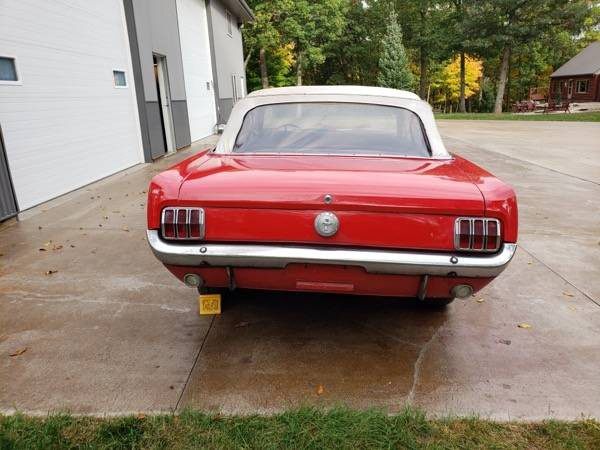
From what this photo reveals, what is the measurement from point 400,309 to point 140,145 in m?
8.68

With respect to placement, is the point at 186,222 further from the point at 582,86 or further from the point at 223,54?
the point at 582,86

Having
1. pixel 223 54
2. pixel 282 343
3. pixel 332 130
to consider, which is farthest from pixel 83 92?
pixel 223 54

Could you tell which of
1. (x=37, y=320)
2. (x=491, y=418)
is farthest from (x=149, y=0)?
(x=491, y=418)

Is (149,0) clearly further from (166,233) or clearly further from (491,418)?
(491,418)

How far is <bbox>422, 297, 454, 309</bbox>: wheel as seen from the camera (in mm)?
3412

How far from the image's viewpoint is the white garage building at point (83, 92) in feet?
20.3

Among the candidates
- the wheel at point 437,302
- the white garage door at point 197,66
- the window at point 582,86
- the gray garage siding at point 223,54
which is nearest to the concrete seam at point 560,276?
the wheel at point 437,302

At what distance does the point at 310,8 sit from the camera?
36.1m

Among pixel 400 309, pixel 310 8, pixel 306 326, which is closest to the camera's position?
pixel 306 326

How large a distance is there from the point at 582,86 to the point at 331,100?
50.4 m

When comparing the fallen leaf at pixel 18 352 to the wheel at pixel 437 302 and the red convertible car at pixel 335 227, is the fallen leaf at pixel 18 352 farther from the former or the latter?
the wheel at pixel 437 302

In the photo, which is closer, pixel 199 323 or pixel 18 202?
pixel 199 323

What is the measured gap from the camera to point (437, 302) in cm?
348

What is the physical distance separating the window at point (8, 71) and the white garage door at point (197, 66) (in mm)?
8510
